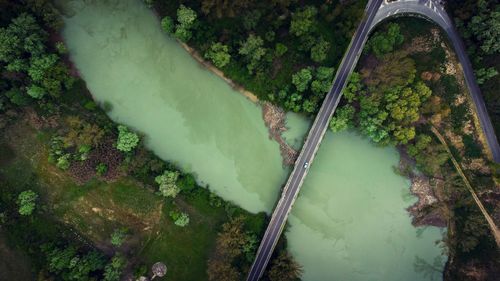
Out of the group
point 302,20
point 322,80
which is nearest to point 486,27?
point 322,80

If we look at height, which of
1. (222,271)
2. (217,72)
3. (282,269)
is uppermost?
(217,72)

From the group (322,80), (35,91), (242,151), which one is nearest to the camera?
(35,91)

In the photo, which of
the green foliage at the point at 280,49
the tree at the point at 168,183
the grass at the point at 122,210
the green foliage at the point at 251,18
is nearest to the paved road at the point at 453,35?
the green foliage at the point at 280,49

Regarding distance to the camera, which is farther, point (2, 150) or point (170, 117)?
point (170, 117)

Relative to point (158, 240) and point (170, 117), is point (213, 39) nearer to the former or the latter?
point (170, 117)

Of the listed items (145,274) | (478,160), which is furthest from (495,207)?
(145,274)

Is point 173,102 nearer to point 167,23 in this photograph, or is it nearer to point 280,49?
point 167,23

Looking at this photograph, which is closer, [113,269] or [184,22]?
[113,269]
